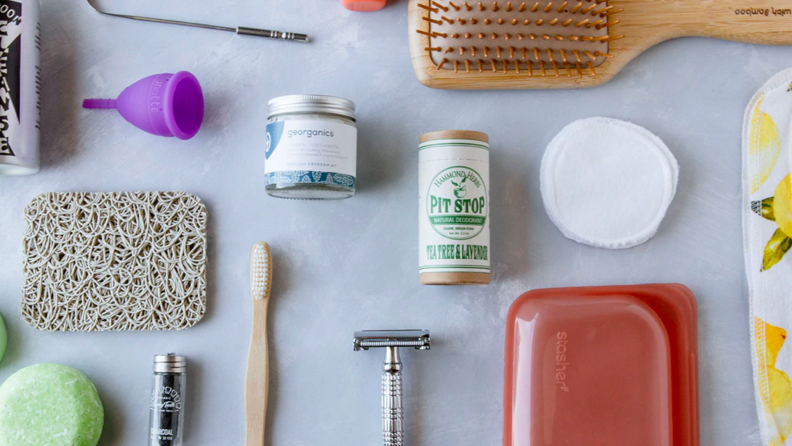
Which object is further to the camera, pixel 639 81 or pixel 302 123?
pixel 639 81

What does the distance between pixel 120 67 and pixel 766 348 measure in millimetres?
950

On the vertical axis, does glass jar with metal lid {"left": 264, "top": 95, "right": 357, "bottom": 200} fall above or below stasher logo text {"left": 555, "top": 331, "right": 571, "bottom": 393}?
above

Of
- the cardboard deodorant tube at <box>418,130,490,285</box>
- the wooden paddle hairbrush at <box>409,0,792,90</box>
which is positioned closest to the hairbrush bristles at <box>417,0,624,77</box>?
the wooden paddle hairbrush at <box>409,0,792,90</box>

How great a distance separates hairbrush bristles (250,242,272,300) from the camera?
786 mm

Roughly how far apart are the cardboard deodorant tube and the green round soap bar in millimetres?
456

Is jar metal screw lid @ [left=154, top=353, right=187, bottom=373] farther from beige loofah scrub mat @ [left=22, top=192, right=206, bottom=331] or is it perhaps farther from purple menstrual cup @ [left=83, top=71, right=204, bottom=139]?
purple menstrual cup @ [left=83, top=71, right=204, bottom=139]

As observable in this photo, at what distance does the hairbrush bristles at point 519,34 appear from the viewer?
30.3 inches

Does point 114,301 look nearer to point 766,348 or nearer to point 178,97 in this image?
point 178,97

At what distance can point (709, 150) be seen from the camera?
83 cm

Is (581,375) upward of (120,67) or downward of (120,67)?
downward

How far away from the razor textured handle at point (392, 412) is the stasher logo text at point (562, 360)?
0.19 m

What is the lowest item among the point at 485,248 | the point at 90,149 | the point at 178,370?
the point at 178,370

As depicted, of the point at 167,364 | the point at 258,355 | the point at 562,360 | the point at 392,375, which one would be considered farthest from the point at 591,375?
the point at 167,364

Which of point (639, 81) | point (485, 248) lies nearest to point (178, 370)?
point (485, 248)
